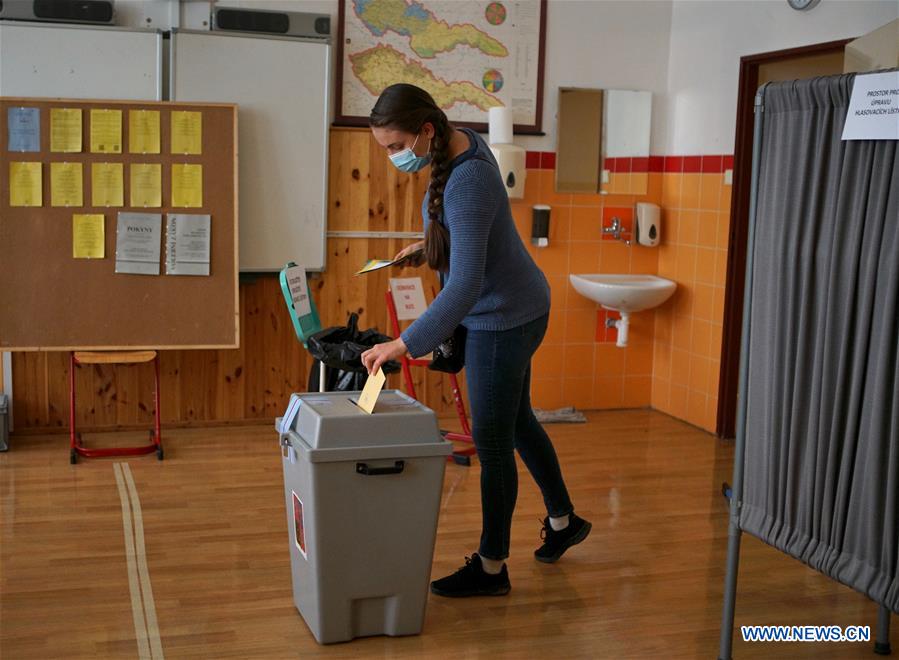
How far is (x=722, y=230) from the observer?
5.36 meters

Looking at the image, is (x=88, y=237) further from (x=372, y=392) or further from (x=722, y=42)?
(x=722, y=42)

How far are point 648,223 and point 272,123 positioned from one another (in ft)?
7.10

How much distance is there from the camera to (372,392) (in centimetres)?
270

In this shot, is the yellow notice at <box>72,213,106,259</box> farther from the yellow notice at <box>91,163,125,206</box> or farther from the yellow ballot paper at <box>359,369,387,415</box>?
the yellow ballot paper at <box>359,369,387,415</box>

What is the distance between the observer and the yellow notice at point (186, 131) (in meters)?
4.78

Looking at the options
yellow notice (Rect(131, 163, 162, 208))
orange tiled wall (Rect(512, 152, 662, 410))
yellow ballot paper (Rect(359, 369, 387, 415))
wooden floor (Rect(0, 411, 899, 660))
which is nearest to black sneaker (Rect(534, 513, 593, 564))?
wooden floor (Rect(0, 411, 899, 660))

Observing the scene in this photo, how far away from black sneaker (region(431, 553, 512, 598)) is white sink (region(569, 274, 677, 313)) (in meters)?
2.55

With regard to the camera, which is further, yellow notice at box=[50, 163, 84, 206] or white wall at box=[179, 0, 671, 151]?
white wall at box=[179, 0, 671, 151]

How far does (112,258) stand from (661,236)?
Answer: 9.87 feet

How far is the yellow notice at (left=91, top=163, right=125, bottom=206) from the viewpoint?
473cm

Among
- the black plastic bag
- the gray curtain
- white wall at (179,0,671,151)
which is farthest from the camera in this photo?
white wall at (179,0,671,151)

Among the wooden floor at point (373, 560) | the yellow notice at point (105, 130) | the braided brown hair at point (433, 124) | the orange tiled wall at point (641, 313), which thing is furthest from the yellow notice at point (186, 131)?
the braided brown hair at point (433, 124)

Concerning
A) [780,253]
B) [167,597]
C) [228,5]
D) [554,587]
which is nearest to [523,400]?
[554,587]

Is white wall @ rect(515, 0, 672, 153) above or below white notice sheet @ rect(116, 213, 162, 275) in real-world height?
above
